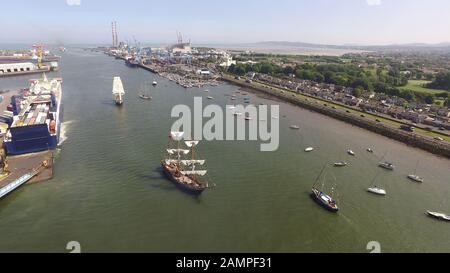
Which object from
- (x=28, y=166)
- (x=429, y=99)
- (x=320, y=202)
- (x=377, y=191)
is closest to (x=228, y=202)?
(x=320, y=202)

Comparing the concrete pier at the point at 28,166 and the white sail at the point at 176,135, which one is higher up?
the white sail at the point at 176,135

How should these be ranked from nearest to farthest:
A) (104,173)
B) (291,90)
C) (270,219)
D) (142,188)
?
(270,219)
(142,188)
(104,173)
(291,90)

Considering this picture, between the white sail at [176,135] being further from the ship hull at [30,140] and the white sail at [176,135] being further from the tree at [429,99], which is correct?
the tree at [429,99]

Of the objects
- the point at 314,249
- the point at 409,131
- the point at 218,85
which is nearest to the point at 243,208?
the point at 314,249

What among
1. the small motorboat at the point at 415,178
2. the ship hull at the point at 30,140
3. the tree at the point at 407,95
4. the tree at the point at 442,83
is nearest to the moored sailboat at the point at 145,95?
the ship hull at the point at 30,140

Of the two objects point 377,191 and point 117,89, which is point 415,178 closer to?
point 377,191

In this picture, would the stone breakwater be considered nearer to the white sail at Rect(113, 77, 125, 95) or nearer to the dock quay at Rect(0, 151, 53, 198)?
the white sail at Rect(113, 77, 125, 95)

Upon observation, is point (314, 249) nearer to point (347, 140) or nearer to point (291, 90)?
point (347, 140)

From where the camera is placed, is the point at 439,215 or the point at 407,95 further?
the point at 407,95
